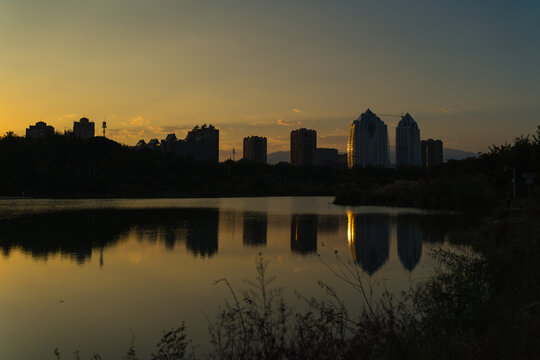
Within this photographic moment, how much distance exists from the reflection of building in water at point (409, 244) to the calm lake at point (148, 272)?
5 centimetres

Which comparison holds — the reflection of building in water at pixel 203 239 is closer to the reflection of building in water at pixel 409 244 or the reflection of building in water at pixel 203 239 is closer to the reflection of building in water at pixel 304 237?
the reflection of building in water at pixel 304 237

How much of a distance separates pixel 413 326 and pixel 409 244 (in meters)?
15.6

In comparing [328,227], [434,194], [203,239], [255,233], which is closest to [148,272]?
[203,239]

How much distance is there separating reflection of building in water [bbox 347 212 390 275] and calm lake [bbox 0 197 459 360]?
Answer: 0.05 meters

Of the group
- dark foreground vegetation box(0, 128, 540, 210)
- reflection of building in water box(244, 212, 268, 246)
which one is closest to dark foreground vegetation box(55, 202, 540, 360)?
reflection of building in water box(244, 212, 268, 246)

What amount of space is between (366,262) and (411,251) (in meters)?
3.51

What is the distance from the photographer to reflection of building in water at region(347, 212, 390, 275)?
17234 mm

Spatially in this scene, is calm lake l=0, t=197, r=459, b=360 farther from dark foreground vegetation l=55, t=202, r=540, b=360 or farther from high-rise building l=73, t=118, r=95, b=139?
high-rise building l=73, t=118, r=95, b=139

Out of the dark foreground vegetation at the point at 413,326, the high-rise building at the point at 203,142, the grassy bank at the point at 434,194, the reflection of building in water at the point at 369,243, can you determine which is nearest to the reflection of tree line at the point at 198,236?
the reflection of building in water at the point at 369,243

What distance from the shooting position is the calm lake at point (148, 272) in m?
9.22

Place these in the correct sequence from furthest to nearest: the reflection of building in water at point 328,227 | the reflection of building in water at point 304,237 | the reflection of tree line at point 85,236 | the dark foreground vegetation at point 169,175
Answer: the dark foreground vegetation at point 169,175 < the reflection of building in water at point 328,227 < the reflection of building in water at point 304,237 < the reflection of tree line at point 85,236

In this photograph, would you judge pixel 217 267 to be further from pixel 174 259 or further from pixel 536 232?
pixel 536 232

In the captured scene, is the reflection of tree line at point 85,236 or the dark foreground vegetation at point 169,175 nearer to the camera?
the reflection of tree line at point 85,236

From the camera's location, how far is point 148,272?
15.6 metres
